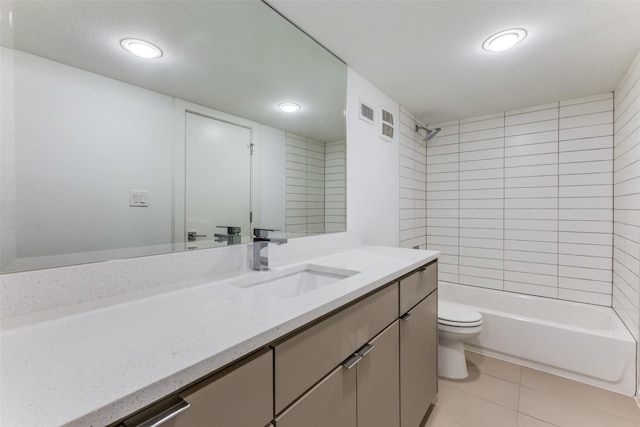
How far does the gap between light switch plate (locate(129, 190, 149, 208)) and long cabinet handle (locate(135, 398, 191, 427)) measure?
684mm

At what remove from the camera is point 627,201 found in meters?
2.05

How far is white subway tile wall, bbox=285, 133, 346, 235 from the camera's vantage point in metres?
1.66

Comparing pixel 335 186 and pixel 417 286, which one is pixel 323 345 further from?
pixel 335 186

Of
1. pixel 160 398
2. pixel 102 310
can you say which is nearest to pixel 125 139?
pixel 102 310

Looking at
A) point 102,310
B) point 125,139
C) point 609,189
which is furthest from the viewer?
point 609,189

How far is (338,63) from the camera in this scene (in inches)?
75.1

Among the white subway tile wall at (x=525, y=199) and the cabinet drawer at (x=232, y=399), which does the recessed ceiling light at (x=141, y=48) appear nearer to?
the cabinet drawer at (x=232, y=399)

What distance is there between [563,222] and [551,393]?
148 cm

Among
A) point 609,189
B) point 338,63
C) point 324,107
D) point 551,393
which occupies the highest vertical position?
point 338,63

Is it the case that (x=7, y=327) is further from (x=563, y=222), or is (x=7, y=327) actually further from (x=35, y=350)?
(x=563, y=222)

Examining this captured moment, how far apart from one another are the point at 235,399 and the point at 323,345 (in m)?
0.31

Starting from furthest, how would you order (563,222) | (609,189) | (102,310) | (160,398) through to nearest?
1. (563,222)
2. (609,189)
3. (102,310)
4. (160,398)

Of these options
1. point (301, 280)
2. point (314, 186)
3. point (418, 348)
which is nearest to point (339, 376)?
point (301, 280)

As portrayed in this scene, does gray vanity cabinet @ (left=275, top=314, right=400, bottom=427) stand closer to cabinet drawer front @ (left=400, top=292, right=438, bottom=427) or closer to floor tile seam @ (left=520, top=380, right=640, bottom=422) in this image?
cabinet drawer front @ (left=400, top=292, right=438, bottom=427)
